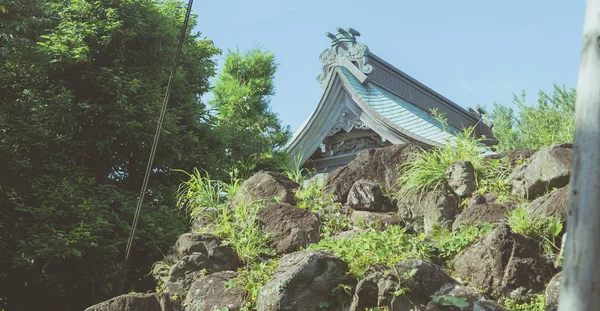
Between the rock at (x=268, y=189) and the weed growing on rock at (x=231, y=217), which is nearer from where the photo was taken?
the weed growing on rock at (x=231, y=217)

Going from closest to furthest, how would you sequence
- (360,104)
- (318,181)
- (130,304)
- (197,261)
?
(130,304)
(197,261)
(318,181)
(360,104)

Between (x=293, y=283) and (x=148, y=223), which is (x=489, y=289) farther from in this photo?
(x=148, y=223)

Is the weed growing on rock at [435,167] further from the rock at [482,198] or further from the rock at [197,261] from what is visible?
the rock at [197,261]

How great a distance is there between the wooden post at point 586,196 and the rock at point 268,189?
4.51 metres

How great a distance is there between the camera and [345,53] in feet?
38.2

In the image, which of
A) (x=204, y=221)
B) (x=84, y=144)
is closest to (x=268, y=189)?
(x=204, y=221)

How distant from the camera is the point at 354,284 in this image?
17.0 feet

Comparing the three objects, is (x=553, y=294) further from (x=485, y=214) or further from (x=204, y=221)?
(x=204, y=221)

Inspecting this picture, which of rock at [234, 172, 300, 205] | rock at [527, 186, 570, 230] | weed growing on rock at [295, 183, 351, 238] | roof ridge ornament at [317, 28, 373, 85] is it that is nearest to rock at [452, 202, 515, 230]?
rock at [527, 186, 570, 230]

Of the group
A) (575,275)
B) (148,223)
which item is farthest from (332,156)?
(575,275)

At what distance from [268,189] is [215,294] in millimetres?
1595

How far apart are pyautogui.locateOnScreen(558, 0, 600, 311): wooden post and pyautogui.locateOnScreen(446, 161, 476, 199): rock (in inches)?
145

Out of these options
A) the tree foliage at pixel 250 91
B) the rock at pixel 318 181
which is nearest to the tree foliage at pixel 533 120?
the tree foliage at pixel 250 91

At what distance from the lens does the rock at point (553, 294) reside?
15.0ft
